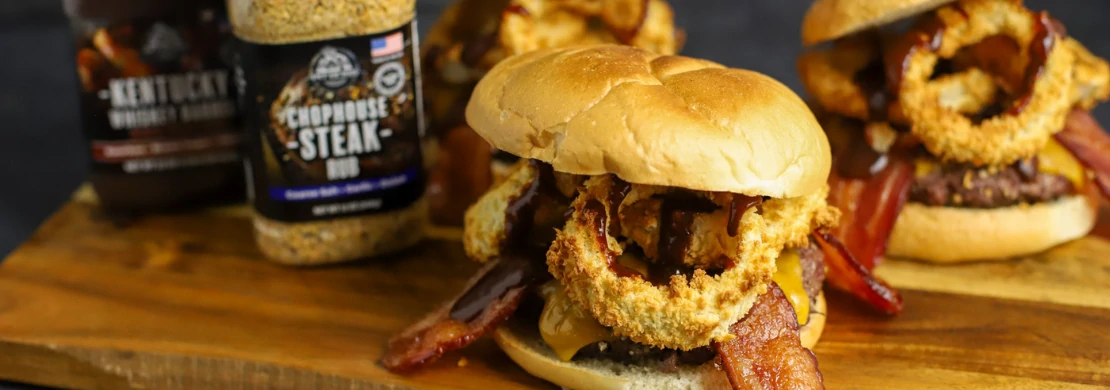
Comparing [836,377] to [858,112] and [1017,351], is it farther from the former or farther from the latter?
[858,112]

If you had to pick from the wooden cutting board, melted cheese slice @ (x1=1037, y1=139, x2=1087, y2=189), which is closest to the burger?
the wooden cutting board

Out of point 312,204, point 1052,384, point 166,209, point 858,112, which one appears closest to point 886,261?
point 858,112

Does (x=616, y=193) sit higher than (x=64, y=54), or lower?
higher

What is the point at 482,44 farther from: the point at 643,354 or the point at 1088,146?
the point at 1088,146

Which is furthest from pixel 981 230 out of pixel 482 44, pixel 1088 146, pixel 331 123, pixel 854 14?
pixel 331 123

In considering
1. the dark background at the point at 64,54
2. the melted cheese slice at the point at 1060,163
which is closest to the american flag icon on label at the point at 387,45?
the melted cheese slice at the point at 1060,163

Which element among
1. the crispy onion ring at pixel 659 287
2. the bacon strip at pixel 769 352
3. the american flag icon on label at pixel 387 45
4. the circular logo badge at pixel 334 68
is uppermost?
the american flag icon on label at pixel 387 45

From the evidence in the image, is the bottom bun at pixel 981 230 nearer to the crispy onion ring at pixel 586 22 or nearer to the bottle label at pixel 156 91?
the crispy onion ring at pixel 586 22
